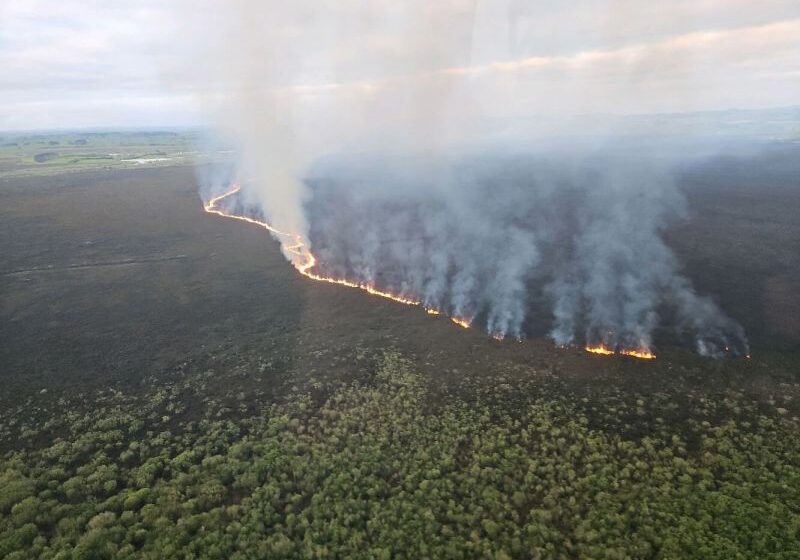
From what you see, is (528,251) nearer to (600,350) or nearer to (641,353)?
(600,350)

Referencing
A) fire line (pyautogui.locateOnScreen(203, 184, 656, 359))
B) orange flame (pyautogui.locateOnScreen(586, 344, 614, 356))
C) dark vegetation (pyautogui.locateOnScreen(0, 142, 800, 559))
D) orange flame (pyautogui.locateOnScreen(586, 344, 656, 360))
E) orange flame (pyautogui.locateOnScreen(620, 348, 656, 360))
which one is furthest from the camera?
fire line (pyautogui.locateOnScreen(203, 184, 656, 359))

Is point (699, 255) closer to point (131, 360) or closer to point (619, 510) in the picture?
point (619, 510)

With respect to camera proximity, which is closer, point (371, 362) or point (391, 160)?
point (371, 362)

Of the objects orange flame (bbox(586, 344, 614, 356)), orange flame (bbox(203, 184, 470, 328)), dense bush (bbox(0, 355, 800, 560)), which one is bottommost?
dense bush (bbox(0, 355, 800, 560))

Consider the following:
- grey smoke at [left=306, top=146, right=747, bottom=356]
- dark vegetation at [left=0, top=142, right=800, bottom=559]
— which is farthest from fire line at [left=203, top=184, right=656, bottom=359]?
dark vegetation at [left=0, top=142, right=800, bottom=559]

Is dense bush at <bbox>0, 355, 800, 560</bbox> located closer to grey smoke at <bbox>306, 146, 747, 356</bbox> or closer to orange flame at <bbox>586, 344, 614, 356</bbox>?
orange flame at <bbox>586, 344, 614, 356</bbox>

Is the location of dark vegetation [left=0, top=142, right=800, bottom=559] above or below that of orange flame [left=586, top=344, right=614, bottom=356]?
below

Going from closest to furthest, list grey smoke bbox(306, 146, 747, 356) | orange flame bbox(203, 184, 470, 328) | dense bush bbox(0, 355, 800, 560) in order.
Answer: dense bush bbox(0, 355, 800, 560)
grey smoke bbox(306, 146, 747, 356)
orange flame bbox(203, 184, 470, 328)

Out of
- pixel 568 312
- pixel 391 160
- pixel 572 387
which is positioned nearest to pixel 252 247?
pixel 568 312
